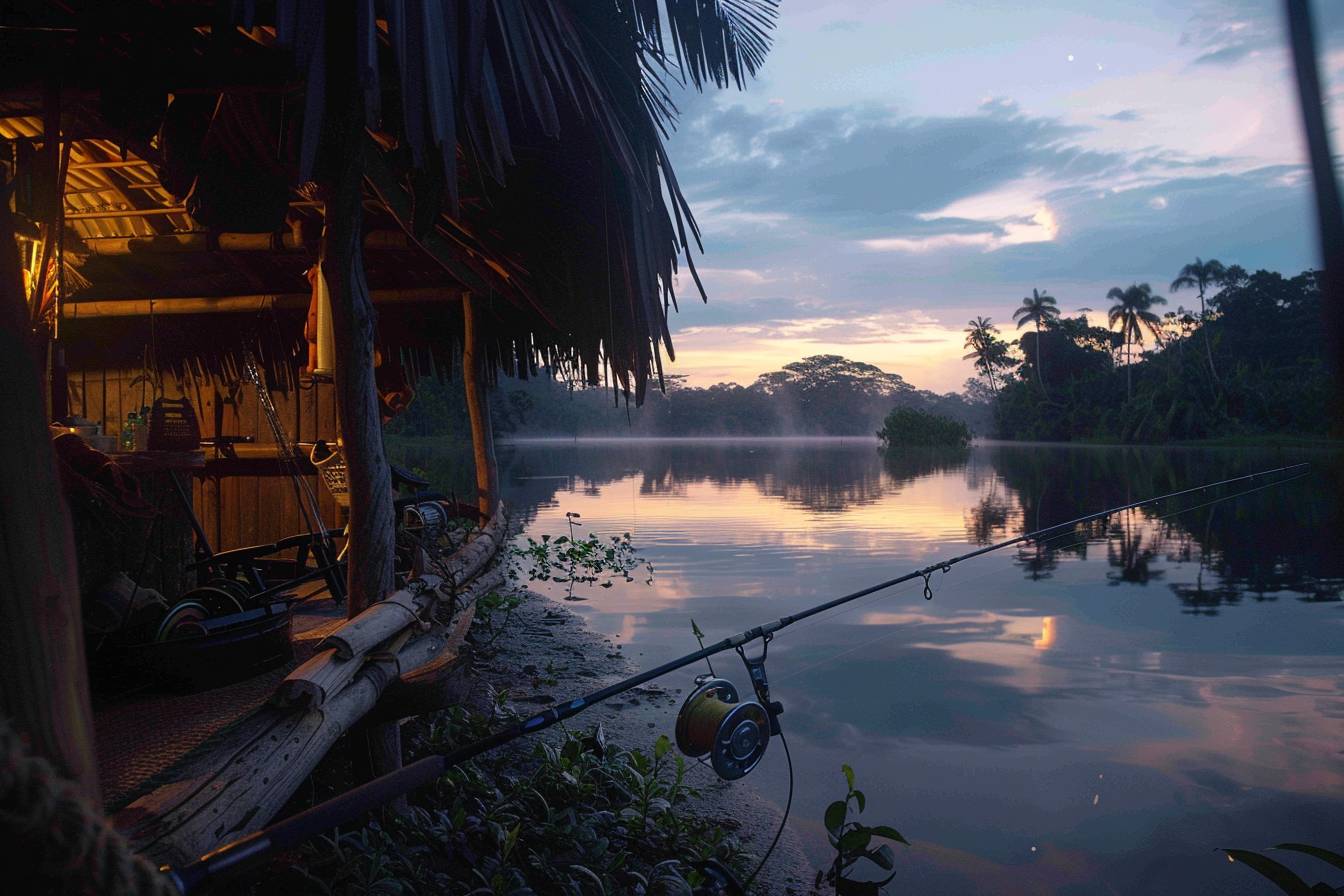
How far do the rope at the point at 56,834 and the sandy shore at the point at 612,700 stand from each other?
4.36 meters

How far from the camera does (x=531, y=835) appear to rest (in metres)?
4.34

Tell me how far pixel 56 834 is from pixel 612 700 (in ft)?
23.5

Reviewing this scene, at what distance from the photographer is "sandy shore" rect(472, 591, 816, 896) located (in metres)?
5.20

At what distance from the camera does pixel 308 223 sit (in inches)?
221

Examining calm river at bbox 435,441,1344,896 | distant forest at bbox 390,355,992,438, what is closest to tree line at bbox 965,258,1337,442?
calm river at bbox 435,441,1344,896

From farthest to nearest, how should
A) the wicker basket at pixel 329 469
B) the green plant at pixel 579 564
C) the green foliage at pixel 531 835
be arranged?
the green plant at pixel 579 564 < the wicker basket at pixel 329 469 < the green foliage at pixel 531 835

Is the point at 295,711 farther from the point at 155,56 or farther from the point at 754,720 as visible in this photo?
the point at 155,56

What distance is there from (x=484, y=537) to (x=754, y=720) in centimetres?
352

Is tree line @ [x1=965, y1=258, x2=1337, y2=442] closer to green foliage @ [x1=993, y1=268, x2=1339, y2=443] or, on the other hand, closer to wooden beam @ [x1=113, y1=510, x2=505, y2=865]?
green foliage @ [x1=993, y1=268, x2=1339, y2=443]

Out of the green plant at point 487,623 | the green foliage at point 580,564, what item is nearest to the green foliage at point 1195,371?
the green foliage at point 580,564

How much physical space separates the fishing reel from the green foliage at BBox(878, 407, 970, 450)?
63956 millimetres

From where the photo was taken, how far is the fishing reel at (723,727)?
3.25 meters

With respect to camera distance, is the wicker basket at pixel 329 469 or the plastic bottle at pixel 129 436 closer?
the plastic bottle at pixel 129 436

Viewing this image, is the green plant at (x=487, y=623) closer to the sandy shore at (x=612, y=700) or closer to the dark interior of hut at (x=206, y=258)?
the sandy shore at (x=612, y=700)
